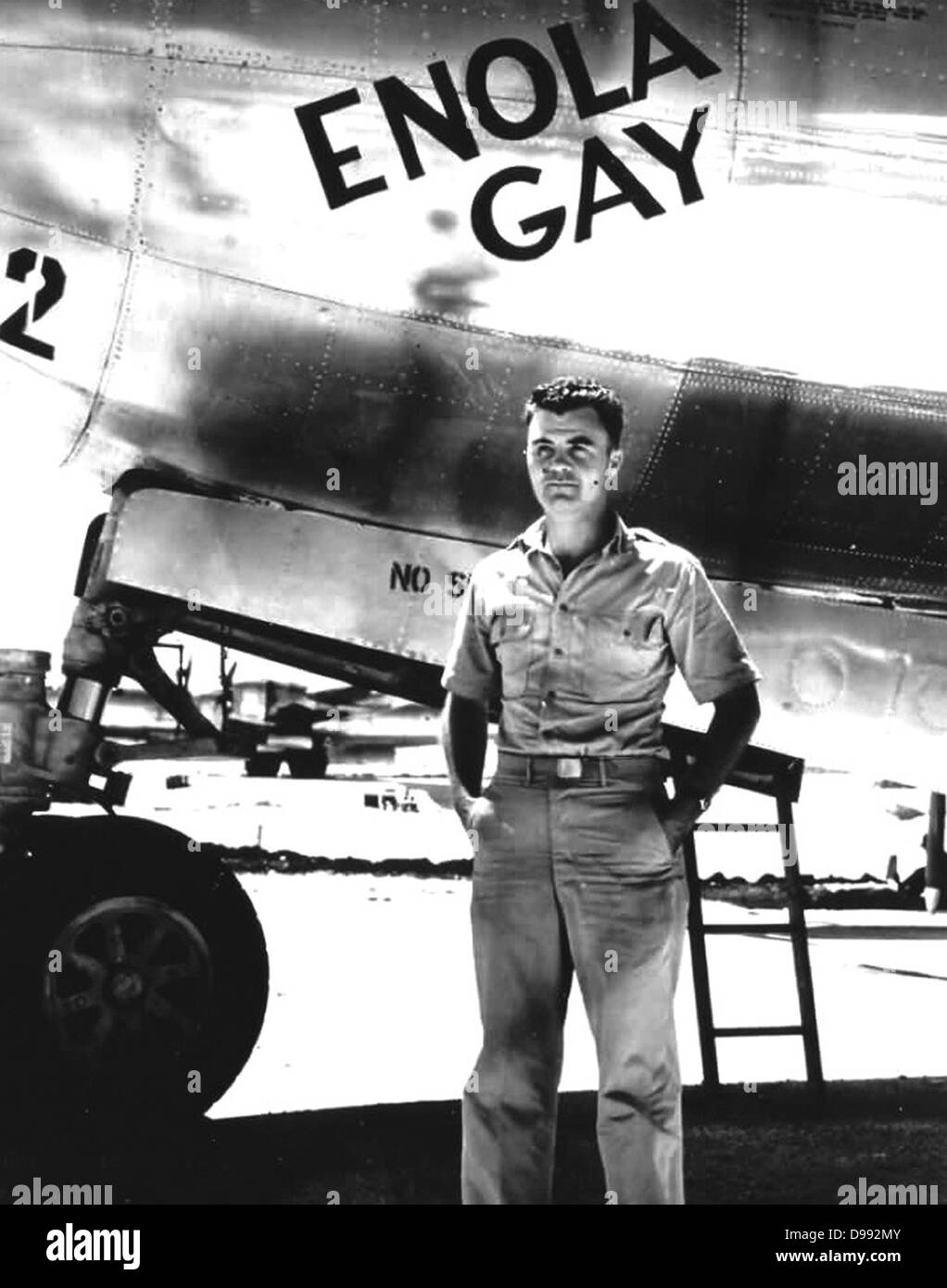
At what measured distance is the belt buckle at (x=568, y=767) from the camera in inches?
156

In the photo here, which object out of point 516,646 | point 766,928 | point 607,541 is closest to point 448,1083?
point 766,928

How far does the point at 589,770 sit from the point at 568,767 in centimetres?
5

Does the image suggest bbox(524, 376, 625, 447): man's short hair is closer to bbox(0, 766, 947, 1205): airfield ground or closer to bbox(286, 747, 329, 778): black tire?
bbox(0, 766, 947, 1205): airfield ground

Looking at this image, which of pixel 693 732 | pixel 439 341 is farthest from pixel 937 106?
pixel 693 732

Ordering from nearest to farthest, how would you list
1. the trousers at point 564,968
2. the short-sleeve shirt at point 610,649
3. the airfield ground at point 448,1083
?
the trousers at point 564,968 < the short-sleeve shirt at point 610,649 < the airfield ground at point 448,1083

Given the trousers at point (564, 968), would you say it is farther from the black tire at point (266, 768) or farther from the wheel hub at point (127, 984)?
the black tire at point (266, 768)

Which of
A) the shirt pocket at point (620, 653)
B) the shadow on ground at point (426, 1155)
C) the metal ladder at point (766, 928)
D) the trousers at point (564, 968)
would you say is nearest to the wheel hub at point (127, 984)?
the shadow on ground at point (426, 1155)

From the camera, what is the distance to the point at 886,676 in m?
5.92

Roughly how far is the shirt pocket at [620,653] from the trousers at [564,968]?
0.24m

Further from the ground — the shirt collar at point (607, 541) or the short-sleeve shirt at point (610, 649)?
the shirt collar at point (607, 541)

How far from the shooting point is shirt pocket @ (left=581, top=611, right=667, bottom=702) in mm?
4078

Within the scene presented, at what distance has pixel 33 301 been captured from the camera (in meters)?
5.36

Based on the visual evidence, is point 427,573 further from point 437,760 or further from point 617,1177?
point 437,760
